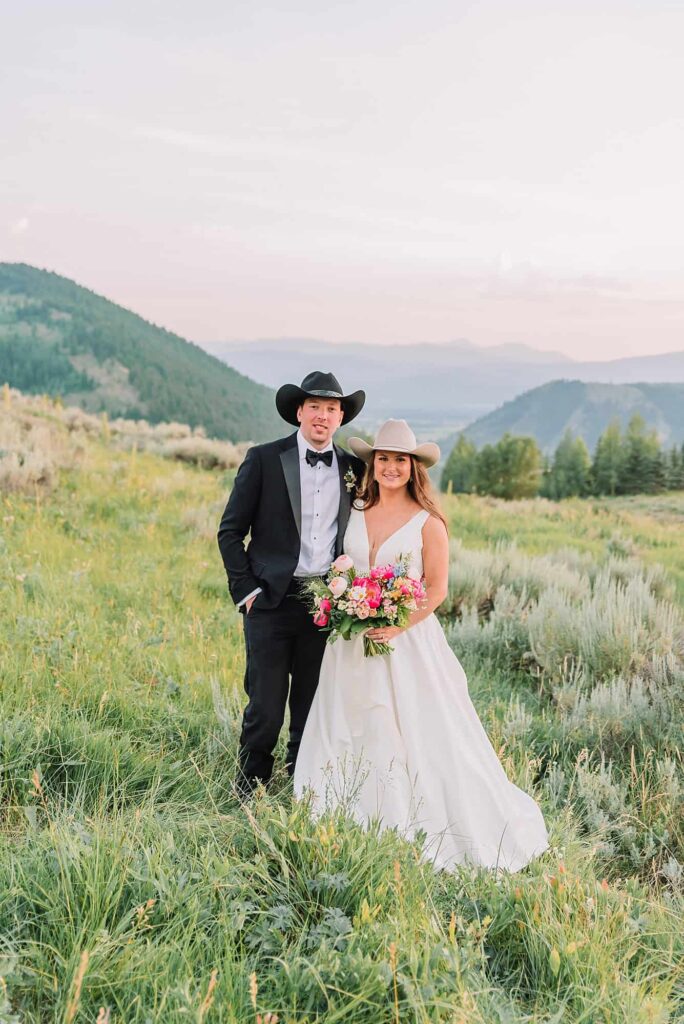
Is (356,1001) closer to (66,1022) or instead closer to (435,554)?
(66,1022)

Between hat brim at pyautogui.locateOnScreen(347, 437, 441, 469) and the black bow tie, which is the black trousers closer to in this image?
the black bow tie

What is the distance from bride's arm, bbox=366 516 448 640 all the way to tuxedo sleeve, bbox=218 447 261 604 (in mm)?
924

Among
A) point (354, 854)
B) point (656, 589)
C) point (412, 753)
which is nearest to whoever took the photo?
point (354, 854)

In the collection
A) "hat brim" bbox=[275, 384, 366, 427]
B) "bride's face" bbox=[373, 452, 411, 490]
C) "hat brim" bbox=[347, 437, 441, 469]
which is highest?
"hat brim" bbox=[275, 384, 366, 427]

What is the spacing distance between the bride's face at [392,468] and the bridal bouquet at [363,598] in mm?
502

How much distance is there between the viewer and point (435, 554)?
4.10m

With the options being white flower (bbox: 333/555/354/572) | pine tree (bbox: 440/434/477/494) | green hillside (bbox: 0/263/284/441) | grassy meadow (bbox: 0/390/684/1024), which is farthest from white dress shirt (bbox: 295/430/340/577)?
green hillside (bbox: 0/263/284/441)

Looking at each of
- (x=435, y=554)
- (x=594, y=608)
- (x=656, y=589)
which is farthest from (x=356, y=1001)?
(x=656, y=589)

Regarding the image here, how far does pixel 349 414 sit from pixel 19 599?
329 cm

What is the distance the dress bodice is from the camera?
406 centimetres

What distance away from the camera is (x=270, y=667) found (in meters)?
4.18

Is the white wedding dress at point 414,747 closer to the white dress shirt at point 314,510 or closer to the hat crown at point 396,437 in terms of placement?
the white dress shirt at point 314,510

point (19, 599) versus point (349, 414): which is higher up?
point (349, 414)

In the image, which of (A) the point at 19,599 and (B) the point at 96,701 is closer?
(B) the point at 96,701
